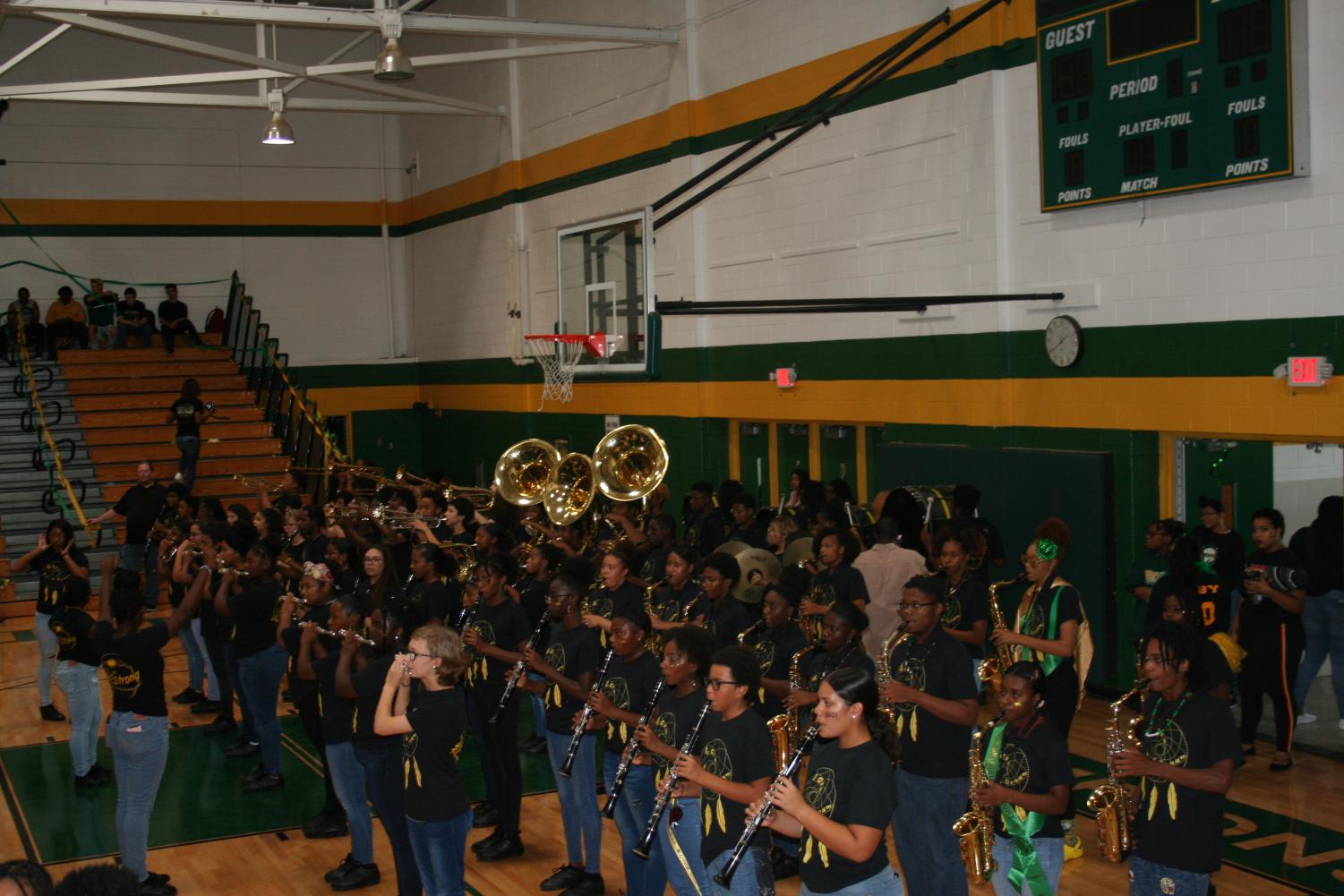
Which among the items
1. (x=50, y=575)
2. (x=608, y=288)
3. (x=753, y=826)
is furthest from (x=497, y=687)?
(x=608, y=288)

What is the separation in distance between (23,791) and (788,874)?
590cm

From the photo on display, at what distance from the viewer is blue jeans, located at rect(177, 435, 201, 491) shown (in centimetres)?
1952

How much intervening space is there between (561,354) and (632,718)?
12.6 metres

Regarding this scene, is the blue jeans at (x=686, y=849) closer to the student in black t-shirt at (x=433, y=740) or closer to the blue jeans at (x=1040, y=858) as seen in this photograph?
the student in black t-shirt at (x=433, y=740)

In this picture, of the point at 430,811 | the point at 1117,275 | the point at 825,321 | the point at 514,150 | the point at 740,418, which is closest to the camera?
the point at 430,811

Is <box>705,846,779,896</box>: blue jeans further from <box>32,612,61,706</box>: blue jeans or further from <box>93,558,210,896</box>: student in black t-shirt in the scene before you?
<box>32,612,61,706</box>: blue jeans

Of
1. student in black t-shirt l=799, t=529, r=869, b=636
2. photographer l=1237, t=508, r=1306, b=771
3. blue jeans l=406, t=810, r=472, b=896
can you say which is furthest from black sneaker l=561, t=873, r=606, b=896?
photographer l=1237, t=508, r=1306, b=771

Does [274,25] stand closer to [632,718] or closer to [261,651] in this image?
[261,651]

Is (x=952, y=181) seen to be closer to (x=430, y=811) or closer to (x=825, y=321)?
(x=825, y=321)

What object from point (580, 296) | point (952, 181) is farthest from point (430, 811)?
point (580, 296)

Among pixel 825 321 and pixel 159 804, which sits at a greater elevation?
pixel 825 321

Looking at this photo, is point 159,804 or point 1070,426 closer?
point 159,804

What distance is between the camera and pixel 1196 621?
6.66m

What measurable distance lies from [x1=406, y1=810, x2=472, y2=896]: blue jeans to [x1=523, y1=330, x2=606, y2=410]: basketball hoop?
11.3 meters
